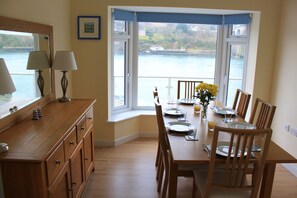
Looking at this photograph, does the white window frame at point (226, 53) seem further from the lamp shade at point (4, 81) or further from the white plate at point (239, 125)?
the lamp shade at point (4, 81)

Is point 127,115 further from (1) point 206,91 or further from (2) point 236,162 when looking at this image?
(2) point 236,162

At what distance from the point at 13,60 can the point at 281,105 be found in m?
3.47

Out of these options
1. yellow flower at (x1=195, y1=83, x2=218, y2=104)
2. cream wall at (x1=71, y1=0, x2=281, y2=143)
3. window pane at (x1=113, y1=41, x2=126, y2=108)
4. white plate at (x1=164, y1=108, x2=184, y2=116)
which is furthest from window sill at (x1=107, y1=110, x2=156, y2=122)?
yellow flower at (x1=195, y1=83, x2=218, y2=104)

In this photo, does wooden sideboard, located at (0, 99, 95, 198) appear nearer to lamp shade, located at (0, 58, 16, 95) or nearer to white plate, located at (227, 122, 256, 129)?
lamp shade, located at (0, 58, 16, 95)

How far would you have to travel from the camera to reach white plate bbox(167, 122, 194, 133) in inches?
104

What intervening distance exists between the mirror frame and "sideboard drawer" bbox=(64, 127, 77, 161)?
0.47m

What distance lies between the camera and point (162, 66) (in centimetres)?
489

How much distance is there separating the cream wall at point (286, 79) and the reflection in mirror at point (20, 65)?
123 inches

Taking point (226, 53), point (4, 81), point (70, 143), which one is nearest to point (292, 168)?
point (226, 53)

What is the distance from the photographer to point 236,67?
4707 mm

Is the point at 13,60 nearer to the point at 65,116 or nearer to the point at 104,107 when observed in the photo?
the point at 65,116

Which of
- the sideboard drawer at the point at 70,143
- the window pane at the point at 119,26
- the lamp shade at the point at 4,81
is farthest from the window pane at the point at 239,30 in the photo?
the lamp shade at the point at 4,81

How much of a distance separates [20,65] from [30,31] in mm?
374

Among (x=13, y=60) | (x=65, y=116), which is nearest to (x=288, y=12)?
(x=65, y=116)
